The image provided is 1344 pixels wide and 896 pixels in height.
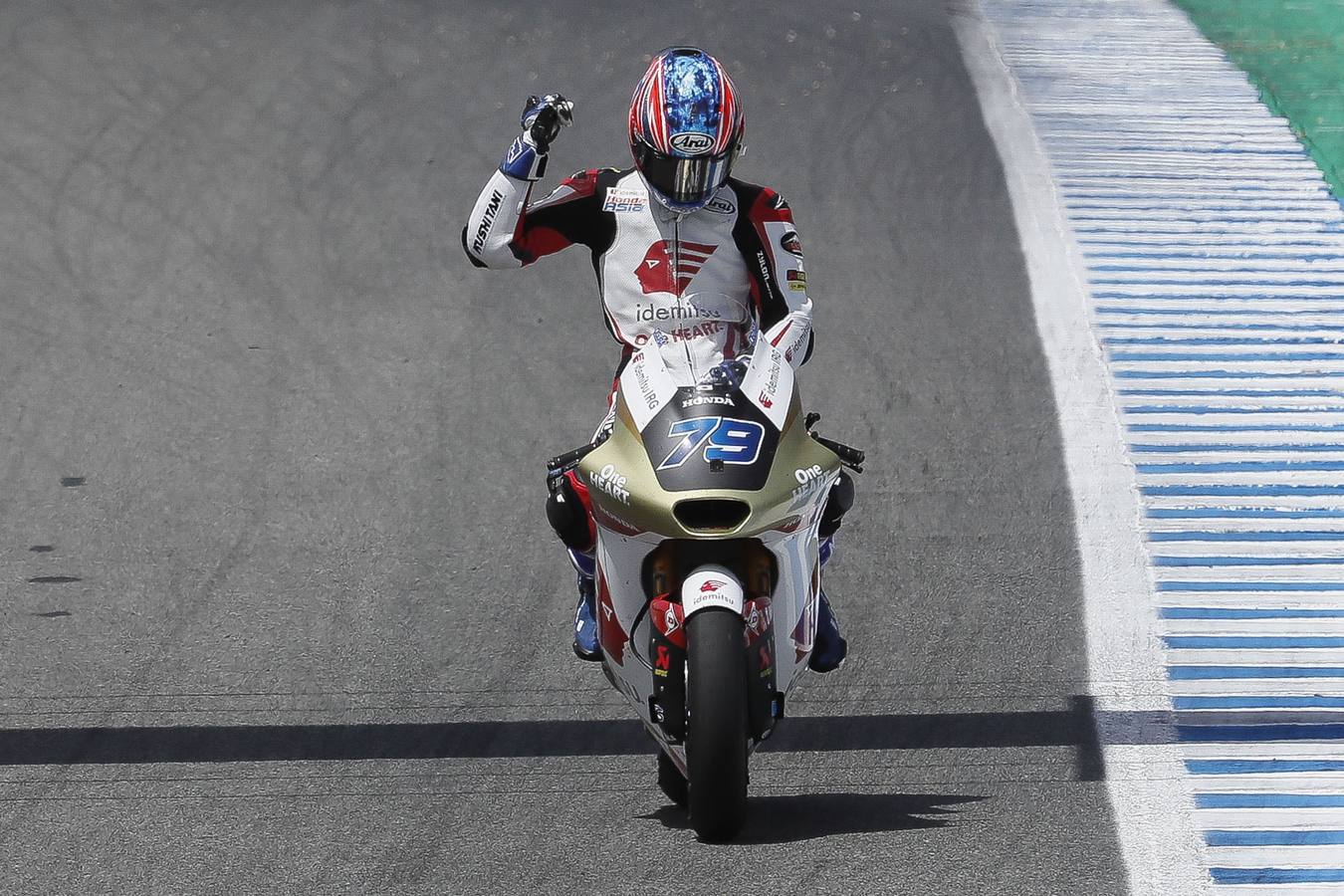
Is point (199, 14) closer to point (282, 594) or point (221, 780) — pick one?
point (282, 594)

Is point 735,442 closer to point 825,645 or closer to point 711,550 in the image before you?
point 711,550

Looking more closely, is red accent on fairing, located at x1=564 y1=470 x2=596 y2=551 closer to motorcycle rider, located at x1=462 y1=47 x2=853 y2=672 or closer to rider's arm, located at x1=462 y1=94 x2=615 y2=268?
motorcycle rider, located at x1=462 y1=47 x2=853 y2=672

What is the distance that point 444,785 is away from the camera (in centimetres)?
560

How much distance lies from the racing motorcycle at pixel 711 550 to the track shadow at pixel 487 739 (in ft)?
2.55

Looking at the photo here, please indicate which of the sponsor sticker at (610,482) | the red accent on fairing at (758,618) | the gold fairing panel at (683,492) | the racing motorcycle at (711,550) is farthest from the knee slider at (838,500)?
the sponsor sticker at (610,482)

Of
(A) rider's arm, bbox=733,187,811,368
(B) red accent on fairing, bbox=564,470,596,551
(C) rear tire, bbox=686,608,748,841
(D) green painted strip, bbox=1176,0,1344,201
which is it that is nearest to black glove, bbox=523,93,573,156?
(A) rider's arm, bbox=733,187,811,368

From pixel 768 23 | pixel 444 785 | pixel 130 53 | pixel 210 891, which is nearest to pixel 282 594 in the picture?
pixel 444 785

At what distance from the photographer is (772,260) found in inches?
221

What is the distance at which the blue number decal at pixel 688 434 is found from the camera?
477 cm

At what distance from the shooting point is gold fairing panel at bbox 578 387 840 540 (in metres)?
4.71

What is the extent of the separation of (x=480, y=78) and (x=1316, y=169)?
567cm

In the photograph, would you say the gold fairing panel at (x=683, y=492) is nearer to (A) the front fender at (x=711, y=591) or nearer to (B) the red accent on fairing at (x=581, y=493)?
(A) the front fender at (x=711, y=591)

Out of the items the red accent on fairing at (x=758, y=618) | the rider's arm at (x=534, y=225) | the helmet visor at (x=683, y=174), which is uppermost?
the helmet visor at (x=683, y=174)

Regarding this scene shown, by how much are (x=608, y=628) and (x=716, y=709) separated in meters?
0.83
